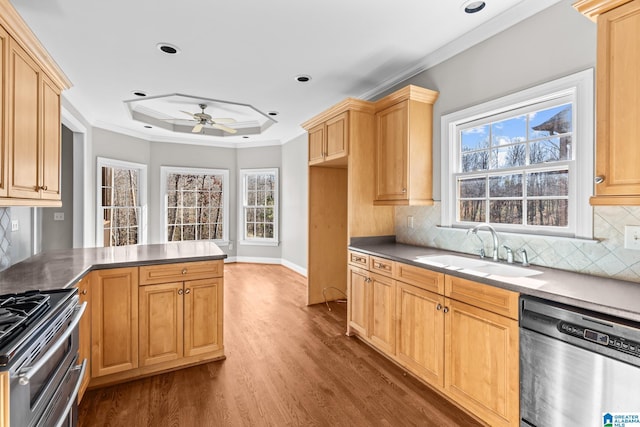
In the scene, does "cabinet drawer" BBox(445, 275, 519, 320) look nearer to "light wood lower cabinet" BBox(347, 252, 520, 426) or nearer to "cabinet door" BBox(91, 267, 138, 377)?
"light wood lower cabinet" BBox(347, 252, 520, 426)

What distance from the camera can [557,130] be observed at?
2207 millimetres

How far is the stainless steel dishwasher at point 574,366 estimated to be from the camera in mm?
1299

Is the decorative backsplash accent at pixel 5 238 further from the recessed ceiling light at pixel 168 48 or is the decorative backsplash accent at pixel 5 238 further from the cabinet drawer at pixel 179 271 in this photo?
the recessed ceiling light at pixel 168 48

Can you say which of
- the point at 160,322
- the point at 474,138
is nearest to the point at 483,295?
the point at 474,138

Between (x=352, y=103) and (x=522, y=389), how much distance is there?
8.90 ft

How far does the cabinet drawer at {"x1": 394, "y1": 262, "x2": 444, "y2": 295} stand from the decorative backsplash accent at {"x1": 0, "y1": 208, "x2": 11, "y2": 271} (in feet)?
9.60

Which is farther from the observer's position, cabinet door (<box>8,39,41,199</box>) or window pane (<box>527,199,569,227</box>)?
window pane (<box>527,199,569,227</box>)

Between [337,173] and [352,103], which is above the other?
[352,103]

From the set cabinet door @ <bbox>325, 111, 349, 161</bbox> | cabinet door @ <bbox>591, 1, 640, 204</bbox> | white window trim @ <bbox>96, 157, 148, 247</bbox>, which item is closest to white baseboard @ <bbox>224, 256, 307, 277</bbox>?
white window trim @ <bbox>96, 157, 148, 247</bbox>

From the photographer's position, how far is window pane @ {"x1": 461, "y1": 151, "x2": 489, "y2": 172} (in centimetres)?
272

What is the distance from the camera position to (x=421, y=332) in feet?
7.72

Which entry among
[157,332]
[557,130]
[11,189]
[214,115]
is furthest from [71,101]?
[557,130]

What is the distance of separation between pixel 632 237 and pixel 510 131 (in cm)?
112

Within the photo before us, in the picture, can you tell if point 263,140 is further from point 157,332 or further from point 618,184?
point 618,184
